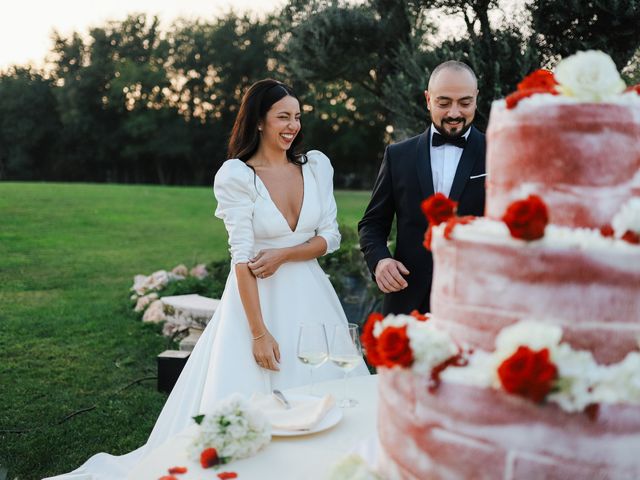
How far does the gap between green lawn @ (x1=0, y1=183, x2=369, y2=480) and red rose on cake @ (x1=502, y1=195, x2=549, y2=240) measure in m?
3.84

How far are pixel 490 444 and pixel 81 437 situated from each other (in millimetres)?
5337

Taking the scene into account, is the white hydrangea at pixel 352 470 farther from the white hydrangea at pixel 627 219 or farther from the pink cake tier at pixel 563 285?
the white hydrangea at pixel 627 219

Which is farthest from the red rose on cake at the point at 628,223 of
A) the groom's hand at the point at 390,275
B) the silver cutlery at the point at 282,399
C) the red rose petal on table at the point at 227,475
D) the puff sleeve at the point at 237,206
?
the puff sleeve at the point at 237,206

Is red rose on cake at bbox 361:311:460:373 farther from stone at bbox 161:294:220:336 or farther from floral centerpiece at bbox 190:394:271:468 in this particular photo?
stone at bbox 161:294:220:336

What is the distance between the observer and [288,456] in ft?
7.50

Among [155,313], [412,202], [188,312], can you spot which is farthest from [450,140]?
[155,313]

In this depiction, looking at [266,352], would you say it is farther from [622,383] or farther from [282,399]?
[622,383]

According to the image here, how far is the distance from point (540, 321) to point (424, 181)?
240cm

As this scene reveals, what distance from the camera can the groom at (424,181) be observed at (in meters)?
3.85

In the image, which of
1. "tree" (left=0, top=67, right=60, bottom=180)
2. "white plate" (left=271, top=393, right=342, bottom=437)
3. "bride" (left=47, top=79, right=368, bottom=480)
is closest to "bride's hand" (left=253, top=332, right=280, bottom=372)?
"bride" (left=47, top=79, right=368, bottom=480)

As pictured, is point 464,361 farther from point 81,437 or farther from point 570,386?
point 81,437

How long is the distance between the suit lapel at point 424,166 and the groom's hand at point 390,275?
0.58m

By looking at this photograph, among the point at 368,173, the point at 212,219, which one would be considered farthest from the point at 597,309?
the point at 368,173

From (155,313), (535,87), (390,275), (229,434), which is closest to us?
(535,87)
